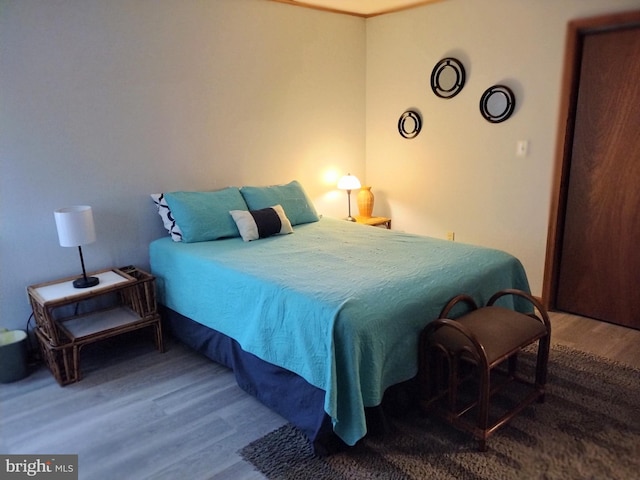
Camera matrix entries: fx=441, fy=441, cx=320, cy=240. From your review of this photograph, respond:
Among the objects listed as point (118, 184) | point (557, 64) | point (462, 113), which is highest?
point (557, 64)

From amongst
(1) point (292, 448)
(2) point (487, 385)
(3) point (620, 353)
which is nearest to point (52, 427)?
(1) point (292, 448)

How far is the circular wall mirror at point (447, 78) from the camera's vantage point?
11.6 ft

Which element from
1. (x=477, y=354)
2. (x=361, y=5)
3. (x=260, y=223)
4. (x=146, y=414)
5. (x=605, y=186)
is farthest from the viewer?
(x=361, y=5)

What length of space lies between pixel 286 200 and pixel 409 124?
141 centimetres

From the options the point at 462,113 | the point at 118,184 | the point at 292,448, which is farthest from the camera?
the point at 462,113

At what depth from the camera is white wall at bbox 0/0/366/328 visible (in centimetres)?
259

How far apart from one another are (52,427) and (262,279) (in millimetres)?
1233

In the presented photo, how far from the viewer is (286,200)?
3443mm

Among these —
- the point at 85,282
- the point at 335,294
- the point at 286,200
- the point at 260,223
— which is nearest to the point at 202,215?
the point at 260,223

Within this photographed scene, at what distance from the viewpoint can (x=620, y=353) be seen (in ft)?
8.78

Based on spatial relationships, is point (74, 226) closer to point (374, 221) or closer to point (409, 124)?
point (374, 221)

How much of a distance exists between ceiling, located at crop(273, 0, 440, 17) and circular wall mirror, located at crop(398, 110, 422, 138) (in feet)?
2.86

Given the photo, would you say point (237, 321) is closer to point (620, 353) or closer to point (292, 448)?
point (292, 448)

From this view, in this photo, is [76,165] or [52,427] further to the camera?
[76,165]
